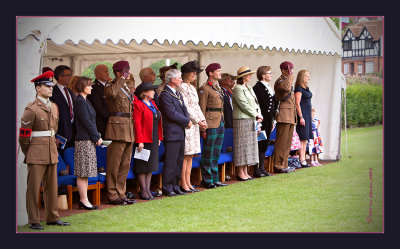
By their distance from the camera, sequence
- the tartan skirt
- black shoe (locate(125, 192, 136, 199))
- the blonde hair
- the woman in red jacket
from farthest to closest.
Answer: the blonde hair, the tartan skirt, black shoe (locate(125, 192, 136, 199)), the woman in red jacket

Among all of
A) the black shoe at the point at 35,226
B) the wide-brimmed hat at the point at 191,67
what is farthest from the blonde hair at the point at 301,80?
the black shoe at the point at 35,226

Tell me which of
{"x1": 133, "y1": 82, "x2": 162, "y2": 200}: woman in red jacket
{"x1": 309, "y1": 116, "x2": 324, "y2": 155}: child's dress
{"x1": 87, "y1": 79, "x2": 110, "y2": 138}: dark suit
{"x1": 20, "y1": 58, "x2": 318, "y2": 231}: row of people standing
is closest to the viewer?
{"x1": 20, "y1": 58, "x2": 318, "y2": 231}: row of people standing

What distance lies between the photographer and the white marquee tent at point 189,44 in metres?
8.16

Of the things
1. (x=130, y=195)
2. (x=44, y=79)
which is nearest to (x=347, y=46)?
(x=130, y=195)

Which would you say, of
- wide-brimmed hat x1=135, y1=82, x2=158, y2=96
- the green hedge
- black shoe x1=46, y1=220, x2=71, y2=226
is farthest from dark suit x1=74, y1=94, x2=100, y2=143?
the green hedge

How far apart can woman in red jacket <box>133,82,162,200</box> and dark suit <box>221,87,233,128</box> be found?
A: 2101 millimetres

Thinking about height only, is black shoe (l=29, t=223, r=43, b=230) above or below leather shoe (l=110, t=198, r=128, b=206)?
below

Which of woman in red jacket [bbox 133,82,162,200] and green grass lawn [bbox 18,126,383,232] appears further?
woman in red jacket [bbox 133,82,162,200]

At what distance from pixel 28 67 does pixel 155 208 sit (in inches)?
99.9

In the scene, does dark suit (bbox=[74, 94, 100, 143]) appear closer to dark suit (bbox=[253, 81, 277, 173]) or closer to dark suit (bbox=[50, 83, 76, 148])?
dark suit (bbox=[50, 83, 76, 148])

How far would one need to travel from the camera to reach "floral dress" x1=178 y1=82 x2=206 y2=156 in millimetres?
10484

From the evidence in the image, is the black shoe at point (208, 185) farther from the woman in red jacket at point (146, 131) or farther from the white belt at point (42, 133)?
the white belt at point (42, 133)

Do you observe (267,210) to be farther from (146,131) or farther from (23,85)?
(23,85)

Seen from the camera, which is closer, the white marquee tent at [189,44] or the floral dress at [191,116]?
→ the white marquee tent at [189,44]
